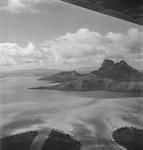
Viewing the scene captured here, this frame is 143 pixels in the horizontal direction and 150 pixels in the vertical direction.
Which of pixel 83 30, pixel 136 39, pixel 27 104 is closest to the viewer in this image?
pixel 27 104

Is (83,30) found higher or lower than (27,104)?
higher

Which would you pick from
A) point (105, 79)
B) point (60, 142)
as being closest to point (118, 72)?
point (105, 79)

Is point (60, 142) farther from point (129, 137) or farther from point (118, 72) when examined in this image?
point (118, 72)

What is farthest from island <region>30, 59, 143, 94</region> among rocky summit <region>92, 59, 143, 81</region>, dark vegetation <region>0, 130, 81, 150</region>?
dark vegetation <region>0, 130, 81, 150</region>

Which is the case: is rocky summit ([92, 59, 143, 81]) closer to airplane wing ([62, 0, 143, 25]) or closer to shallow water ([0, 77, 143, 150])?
shallow water ([0, 77, 143, 150])

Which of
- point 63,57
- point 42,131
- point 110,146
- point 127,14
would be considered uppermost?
point 127,14

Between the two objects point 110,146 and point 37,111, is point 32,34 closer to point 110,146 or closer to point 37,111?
point 37,111

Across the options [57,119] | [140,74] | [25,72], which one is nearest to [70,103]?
[57,119]
